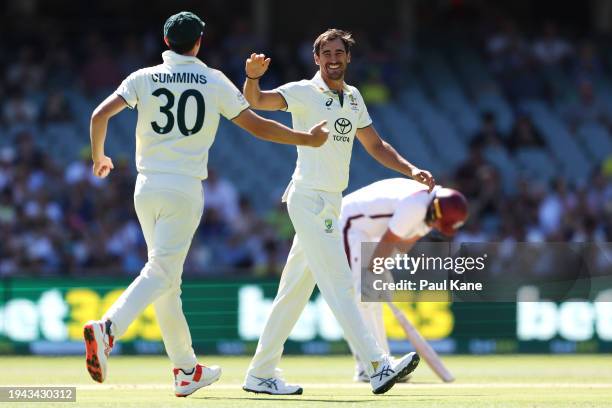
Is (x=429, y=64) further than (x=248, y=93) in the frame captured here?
Yes

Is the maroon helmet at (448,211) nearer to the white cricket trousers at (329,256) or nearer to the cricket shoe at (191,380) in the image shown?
the white cricket trousers at (329,256)

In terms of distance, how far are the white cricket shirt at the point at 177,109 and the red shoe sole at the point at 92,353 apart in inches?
46.3

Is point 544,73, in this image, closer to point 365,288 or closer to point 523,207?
point 523,207

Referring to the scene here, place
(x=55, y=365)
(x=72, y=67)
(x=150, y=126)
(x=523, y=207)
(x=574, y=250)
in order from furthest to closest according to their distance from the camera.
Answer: (x=72, y=67) < (x=523, y=207) < (x=574, y=250) < (x=55, y=365) < (x=150, y=126)

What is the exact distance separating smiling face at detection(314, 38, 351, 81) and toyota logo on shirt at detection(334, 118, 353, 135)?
0.93ft

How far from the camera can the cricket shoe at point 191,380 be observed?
31.6 ft

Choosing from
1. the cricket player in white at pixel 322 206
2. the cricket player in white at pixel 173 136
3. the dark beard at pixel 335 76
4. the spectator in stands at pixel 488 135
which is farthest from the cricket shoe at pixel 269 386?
the spectator in stands at pixel 488 135

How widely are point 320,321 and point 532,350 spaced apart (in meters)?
2.48

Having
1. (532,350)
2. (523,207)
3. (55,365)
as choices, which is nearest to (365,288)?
(55,365)

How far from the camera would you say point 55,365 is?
14727 millimetres

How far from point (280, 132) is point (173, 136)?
70 centimetres

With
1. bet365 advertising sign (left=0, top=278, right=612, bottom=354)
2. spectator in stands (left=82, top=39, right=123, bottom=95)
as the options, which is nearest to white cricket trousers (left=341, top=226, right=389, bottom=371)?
bet365 advertising sign (left=0, top=278, right=612, bottom=354)

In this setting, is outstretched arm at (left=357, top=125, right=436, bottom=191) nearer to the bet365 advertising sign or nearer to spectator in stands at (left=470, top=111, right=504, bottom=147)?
the bet365 advertising sign

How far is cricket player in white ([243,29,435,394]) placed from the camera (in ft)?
31.3
